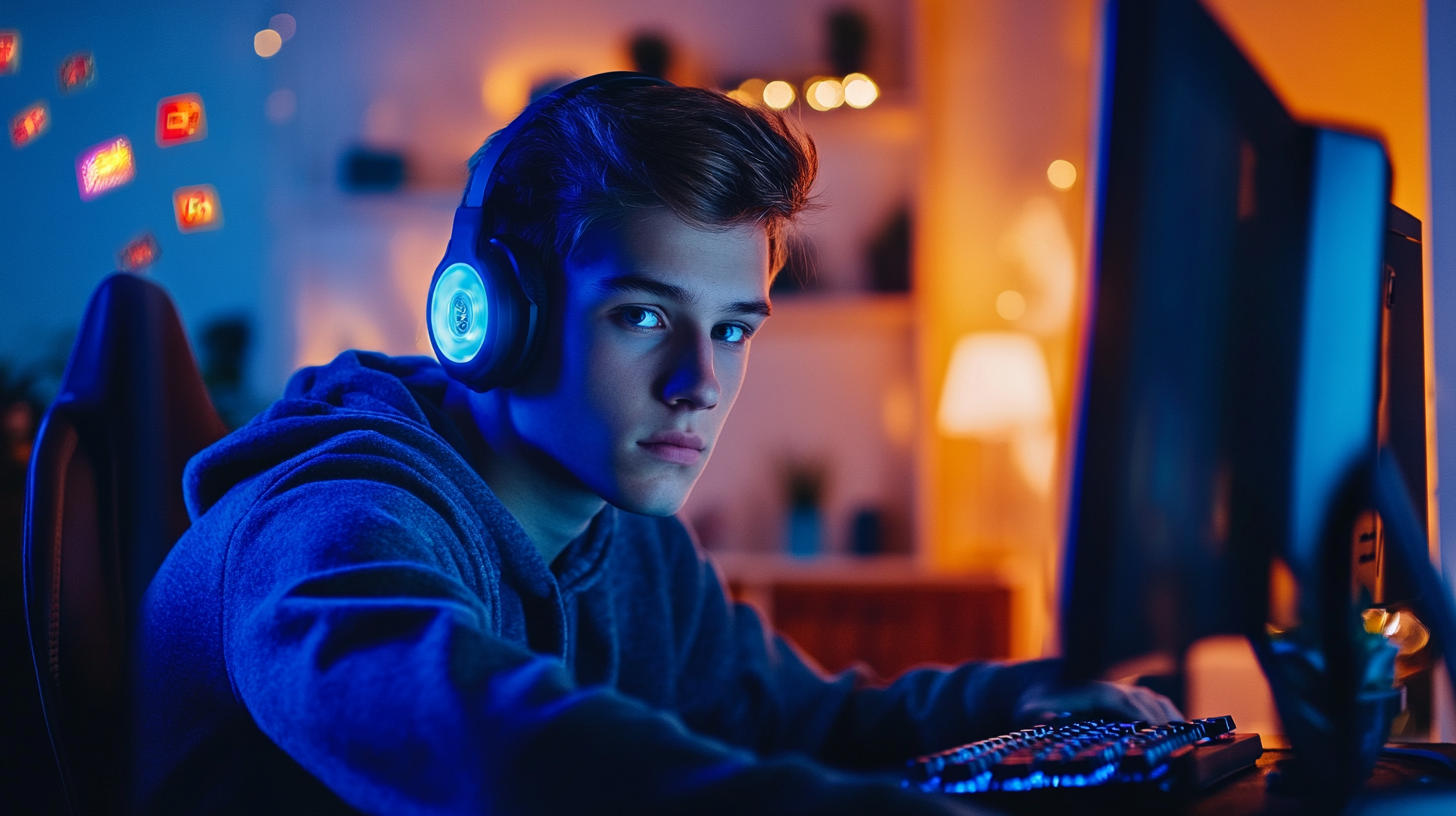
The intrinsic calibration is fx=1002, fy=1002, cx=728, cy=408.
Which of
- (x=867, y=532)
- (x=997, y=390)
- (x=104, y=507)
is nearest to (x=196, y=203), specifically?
(x=104, y=507)

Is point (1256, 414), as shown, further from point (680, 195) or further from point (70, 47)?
point (70, 47)

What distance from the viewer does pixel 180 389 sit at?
1.00 m

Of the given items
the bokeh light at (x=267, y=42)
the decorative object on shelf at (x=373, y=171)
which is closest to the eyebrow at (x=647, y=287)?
the decorative object on shelf at (x=373, y=171)

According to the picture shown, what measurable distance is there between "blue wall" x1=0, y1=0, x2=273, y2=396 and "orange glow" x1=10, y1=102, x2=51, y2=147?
0.08 ft

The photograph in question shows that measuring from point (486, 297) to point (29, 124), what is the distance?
5.75ft

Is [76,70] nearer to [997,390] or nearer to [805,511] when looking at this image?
[805,511]

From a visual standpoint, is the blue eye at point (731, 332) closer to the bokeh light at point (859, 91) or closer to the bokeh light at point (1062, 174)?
the bokeh light at point (859, 91)

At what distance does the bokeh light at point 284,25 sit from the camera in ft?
11.0

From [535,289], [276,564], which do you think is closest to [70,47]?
[535,289]

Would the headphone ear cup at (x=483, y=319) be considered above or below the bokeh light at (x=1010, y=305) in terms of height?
below

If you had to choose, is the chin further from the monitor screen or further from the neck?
the monitor screen

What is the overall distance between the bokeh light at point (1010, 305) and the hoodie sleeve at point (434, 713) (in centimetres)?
301

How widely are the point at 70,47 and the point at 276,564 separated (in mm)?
2420

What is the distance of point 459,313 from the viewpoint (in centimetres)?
88
